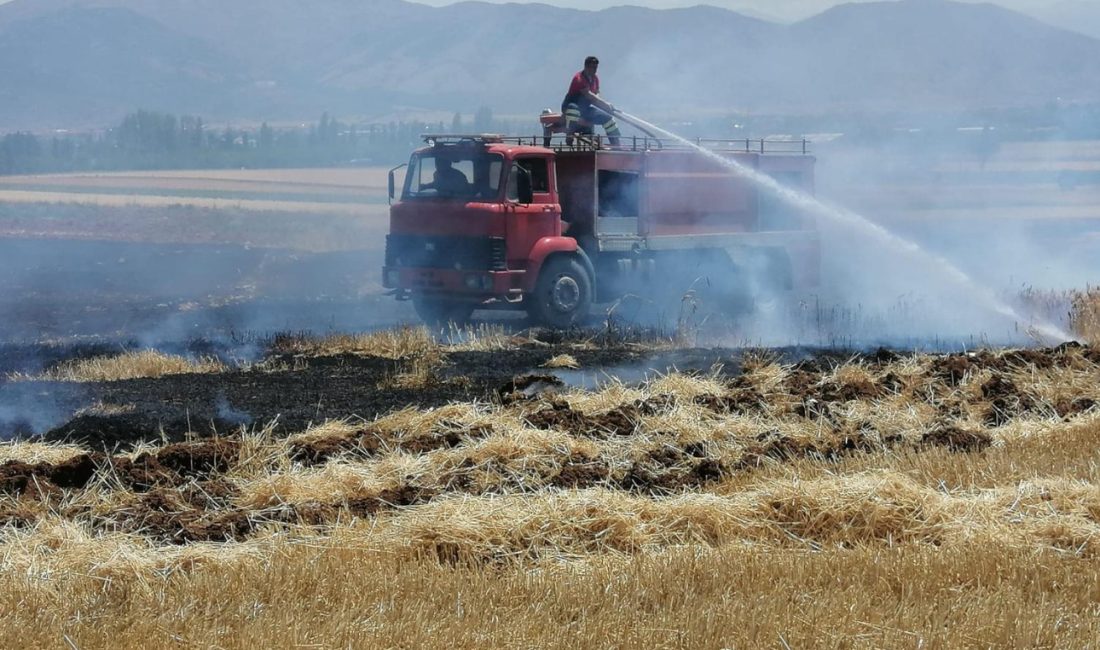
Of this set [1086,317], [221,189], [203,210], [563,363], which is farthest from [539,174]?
[221,189]

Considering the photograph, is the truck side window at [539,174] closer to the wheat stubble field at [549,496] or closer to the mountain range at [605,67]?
the wheat stubble field at [549,496]

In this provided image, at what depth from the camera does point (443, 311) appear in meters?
20.1

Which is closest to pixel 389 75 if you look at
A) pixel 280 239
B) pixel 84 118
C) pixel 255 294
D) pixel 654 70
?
pixel 84 118

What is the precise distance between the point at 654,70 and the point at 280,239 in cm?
6335

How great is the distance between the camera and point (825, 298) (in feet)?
79.5

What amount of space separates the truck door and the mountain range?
84.5 metres

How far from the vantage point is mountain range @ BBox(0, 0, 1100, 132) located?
438 ft

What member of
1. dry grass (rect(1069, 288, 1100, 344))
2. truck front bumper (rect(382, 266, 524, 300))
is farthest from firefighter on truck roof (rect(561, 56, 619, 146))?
dry grass (rect(1069, 288, 1100, 344))

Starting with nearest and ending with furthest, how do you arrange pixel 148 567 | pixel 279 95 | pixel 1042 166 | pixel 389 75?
1. pixel 148 567
2. pixel 1042 166
3. pixel 279 95
4. pixel 389 75

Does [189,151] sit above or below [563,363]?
above

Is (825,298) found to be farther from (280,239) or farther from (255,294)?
(280,239)

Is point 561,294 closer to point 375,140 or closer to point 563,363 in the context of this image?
point 563,363

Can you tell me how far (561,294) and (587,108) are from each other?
2590 millimetres

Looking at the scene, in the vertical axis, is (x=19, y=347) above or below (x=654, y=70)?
below
